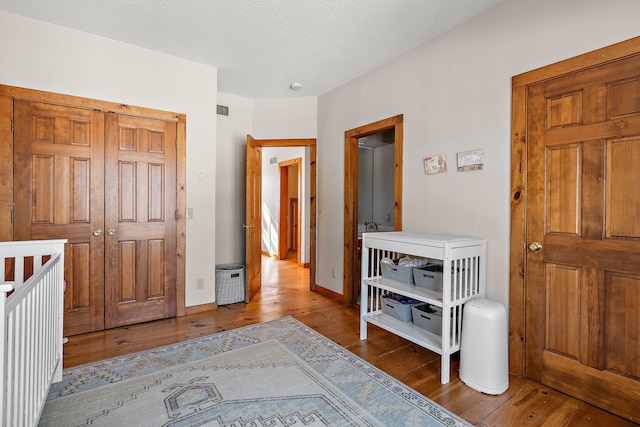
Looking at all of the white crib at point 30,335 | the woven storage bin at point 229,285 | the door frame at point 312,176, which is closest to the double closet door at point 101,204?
the woven storage bin at point 229,285

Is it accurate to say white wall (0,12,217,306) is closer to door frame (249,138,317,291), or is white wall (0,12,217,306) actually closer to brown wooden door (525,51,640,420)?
door frame (249,138,317,291)

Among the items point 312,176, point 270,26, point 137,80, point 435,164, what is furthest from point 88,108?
point 435,164

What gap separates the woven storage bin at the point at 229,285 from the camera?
146 inches

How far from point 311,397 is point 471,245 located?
1.44 m

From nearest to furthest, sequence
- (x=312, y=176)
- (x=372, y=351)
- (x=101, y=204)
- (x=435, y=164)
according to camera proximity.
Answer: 1. (x=372, y=351)
2. (x=435, y=164)
3. (x=101, y=204)
4. (x=312, y=176)

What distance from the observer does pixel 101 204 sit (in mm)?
2906

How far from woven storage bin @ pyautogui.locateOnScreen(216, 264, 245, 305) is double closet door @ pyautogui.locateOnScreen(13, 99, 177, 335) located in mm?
543

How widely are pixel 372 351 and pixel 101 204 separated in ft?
8.73

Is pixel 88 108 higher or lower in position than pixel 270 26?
lower

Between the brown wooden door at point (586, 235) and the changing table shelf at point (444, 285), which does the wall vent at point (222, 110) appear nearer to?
the changing table shelf at point (444, 285)

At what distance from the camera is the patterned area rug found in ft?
5.60

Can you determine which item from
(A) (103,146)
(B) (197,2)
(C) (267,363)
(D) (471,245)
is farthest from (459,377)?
(A) (103,146)

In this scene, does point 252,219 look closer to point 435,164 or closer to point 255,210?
point 255,210

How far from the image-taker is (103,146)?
2.91m
